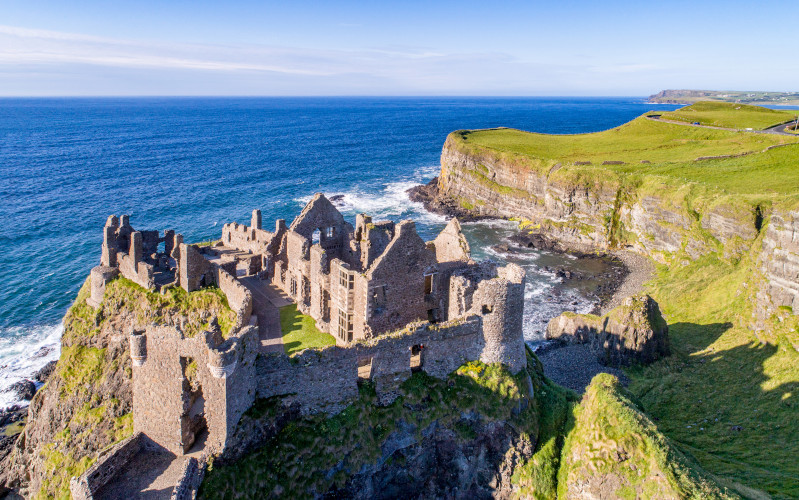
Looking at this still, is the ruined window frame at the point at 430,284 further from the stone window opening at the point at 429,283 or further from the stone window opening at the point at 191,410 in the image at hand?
the stone window opening at the point at 191,410

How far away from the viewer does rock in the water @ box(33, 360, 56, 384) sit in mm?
45875

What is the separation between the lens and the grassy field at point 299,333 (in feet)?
91.7

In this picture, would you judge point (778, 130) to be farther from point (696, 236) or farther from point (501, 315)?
point (501, 315)

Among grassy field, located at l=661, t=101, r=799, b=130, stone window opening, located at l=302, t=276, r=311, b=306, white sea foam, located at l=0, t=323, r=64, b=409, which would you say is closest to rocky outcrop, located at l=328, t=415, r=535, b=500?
stone window opening, located at l=302, t=276, r=311, b=306

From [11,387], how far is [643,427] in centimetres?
5075

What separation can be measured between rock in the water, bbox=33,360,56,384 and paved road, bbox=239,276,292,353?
23913mm

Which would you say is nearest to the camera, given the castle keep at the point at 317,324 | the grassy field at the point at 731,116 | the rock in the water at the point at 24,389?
the castle keep at the point at 317,324

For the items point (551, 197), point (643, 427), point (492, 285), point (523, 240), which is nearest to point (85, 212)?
point (523, 240)

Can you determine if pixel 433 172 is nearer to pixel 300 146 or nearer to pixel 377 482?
pixel 300 146

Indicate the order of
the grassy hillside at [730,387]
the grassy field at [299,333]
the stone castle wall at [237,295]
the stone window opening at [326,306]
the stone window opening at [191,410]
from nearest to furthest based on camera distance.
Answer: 1. the stone window opening at [191,410]
2. the grassy field at [299,333]
3. the stone castle wall at [237,295]
4. the stone window opening at [326,306]
5. the grassy hillside at [730,387]

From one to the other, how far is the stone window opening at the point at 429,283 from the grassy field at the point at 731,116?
12418 centimetres

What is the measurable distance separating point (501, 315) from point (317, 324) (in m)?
11.0

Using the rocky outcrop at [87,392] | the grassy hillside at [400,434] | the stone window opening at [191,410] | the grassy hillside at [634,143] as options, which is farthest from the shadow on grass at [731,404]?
the grassy hillside at [634,143]

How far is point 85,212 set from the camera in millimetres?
89500
